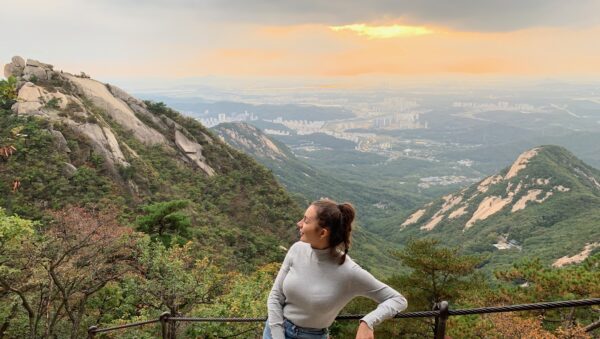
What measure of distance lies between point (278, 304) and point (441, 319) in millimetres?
1312

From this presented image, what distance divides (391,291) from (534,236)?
87.6 meters

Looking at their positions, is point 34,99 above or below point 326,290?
above

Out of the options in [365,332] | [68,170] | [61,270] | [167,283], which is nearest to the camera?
[365,332]

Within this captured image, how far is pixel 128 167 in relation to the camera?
1303 inches

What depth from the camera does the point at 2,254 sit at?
10.5 meters

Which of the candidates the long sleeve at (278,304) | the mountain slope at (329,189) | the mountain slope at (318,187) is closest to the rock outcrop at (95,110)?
the long sleeve at (278,304)

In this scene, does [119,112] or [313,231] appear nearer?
[313,231]

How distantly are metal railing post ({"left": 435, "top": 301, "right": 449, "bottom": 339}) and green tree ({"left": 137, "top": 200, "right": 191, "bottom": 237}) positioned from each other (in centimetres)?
2112

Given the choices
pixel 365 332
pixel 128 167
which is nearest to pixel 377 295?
pixel 365 332

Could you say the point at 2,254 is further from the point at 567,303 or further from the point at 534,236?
the point at 534,236

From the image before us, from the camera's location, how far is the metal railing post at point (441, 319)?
10.9ft

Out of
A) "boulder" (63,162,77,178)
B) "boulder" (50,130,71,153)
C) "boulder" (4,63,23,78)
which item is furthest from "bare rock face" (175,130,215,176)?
"boulder" (63,162,77,178)

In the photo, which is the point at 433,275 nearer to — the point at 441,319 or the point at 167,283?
the point at 167,283

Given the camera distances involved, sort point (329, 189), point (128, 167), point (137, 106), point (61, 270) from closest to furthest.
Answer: point (61, 270), point (128, 167), point (137, 106), point (329, 189)
